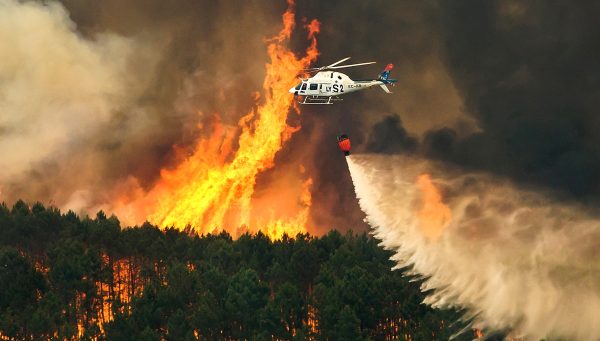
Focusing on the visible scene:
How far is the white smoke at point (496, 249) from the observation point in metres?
136

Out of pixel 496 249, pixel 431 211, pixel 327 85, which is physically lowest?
pixel 496 249

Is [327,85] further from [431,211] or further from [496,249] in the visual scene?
[496,249]

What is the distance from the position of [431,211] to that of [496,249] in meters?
17.1

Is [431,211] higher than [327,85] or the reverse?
the reverse

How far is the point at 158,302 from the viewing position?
18400 centimetres

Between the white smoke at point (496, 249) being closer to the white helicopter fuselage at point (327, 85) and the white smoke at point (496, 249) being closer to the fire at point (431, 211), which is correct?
the fire at point (431, 211)

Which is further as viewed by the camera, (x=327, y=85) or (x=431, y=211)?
(x=327, y=85)

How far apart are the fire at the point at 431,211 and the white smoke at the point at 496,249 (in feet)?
1.89

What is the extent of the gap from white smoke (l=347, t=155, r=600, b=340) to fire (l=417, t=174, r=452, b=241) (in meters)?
0.58

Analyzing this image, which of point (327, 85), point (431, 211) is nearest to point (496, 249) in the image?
point (431, 211)

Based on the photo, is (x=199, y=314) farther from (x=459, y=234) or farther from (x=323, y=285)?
(x=459, y=234)

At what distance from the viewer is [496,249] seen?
14775 cm

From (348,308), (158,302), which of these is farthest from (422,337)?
(158,302)

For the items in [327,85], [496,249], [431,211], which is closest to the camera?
[496,249]
